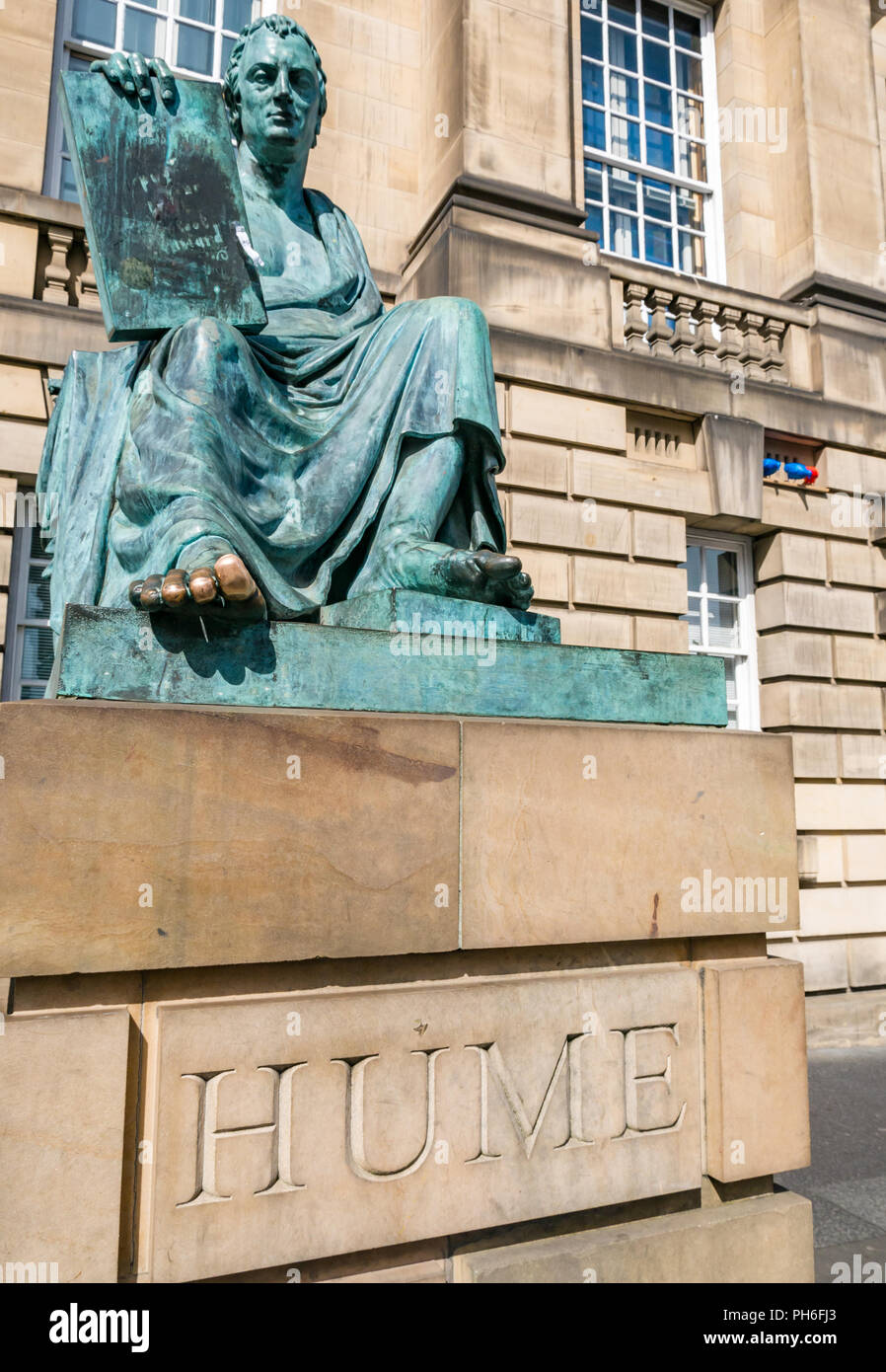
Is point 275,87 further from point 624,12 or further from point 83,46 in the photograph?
point 624,12

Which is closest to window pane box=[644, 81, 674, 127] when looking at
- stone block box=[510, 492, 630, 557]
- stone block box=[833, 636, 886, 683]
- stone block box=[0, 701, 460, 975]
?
stone block box=[510, 492, 630, 557]

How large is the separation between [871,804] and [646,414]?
499cm

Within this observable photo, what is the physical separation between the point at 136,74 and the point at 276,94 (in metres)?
0.60

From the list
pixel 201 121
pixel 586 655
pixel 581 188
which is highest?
pixel 581 188

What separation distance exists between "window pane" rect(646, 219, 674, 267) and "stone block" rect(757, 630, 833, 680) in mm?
5151

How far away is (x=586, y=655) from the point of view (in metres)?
2.68

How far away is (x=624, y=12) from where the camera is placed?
38.0 ft

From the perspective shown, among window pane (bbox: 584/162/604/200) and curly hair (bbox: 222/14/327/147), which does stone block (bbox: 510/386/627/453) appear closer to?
window pane (bbox: 584/162/604/200)

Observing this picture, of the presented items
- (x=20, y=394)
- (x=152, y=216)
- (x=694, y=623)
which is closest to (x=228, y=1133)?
(x=152, y=216)

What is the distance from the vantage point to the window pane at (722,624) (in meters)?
10.5

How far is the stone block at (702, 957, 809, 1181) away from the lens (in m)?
2.51
